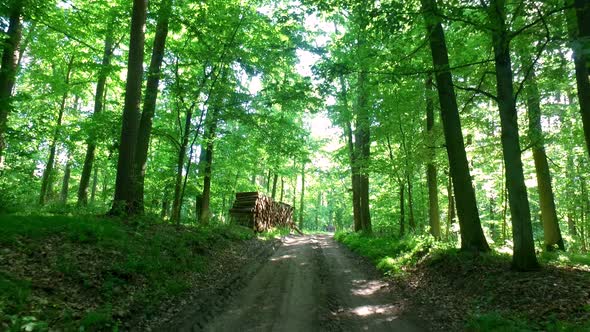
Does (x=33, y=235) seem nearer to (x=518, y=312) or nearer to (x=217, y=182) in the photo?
(x=518, y=312)

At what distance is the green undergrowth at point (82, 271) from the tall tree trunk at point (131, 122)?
1.01m

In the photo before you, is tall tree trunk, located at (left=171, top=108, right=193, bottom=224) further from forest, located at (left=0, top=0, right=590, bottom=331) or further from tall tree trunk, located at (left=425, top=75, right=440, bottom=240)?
tall tree trunk, located at (left=425, top=75, right=440, bottom=240)

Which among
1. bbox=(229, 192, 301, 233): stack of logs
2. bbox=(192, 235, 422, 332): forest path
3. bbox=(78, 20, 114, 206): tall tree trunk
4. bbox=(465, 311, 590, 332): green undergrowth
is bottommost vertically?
bbox=(192, 235, 422, 332): forest path

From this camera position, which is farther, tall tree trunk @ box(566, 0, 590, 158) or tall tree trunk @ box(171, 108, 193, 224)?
tall tree trunk @ box(171, 108, 193, 224)

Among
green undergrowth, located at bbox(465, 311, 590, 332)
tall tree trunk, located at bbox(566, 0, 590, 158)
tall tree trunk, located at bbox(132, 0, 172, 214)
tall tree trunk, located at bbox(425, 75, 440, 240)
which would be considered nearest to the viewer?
green undergrowth, located at bbox(465, 311, 590, 332)

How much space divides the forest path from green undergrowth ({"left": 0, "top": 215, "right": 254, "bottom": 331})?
4.63 feet

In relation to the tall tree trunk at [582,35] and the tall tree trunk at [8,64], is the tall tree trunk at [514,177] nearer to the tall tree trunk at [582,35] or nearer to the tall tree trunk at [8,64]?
the tall tree trunk at [582,35]

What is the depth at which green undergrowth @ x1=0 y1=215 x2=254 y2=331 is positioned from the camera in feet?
15.3

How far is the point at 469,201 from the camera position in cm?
905

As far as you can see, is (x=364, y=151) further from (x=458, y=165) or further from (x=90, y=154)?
(x=90, y=154)

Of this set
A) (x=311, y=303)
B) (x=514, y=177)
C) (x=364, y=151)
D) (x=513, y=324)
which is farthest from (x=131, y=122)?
(x=364, y=151)

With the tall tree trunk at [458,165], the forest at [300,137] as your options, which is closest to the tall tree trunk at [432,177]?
the forest at [300,137]

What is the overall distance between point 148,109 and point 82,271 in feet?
23.1

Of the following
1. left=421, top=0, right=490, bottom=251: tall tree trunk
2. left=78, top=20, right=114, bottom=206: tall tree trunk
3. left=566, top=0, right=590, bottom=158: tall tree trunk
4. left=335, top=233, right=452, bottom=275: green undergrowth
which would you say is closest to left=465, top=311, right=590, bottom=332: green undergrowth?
left=566, top=0, right=590, bottom=158: tall tree trunk
